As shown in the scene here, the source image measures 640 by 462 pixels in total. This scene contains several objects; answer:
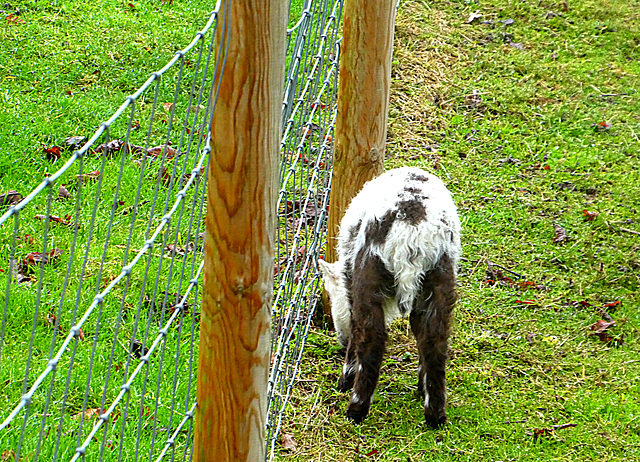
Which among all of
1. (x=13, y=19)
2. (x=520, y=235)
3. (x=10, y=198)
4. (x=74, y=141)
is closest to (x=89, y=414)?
(x=10, y=198)

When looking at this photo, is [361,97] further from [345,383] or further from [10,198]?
[10,198]

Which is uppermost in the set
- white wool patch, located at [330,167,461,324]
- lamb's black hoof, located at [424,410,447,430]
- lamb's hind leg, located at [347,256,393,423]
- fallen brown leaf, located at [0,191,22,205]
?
white wool patch, located at [330,167,461,324]

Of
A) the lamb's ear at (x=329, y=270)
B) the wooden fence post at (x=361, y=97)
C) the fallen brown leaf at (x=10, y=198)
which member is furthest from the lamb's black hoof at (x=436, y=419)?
the fallen brown leaf at (x=10, y=198)

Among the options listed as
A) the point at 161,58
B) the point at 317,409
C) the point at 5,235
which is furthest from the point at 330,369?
the point at 161,58

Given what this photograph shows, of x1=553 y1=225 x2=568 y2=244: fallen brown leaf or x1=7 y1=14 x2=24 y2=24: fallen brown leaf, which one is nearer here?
x1=553 y1=225 x2=568 y2=244: fallen brown leaf

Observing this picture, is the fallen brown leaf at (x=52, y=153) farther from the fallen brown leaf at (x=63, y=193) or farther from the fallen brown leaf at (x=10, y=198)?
the fallen brown leaf at (x=10, y=198)

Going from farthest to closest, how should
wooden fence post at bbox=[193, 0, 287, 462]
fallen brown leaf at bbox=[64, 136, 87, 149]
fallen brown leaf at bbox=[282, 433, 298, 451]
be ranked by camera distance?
fallen brown leaf at bbox=[64, 136, 87, 149]
fallen brown leaf at bbox=[282, 433, 298, 451]
wooden fence post at bbox=[193, 0, 287, 462]

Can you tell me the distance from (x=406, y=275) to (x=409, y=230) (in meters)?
0.26

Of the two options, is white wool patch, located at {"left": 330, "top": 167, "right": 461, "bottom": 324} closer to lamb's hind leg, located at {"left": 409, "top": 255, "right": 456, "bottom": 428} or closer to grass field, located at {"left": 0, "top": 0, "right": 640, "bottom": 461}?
lamb's hind leg, located at {"left": 409, "top": 255, "right": 456, "bottom": 428}

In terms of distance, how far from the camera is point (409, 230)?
4.00m

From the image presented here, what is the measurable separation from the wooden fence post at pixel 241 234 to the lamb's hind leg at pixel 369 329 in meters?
1.53

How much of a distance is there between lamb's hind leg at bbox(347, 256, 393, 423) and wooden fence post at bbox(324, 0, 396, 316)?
0.84 metres

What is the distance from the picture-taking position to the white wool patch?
4.02m

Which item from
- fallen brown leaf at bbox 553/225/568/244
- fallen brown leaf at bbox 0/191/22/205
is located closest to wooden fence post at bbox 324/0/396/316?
fallen brown leaf at bbox 553/225/568/244
